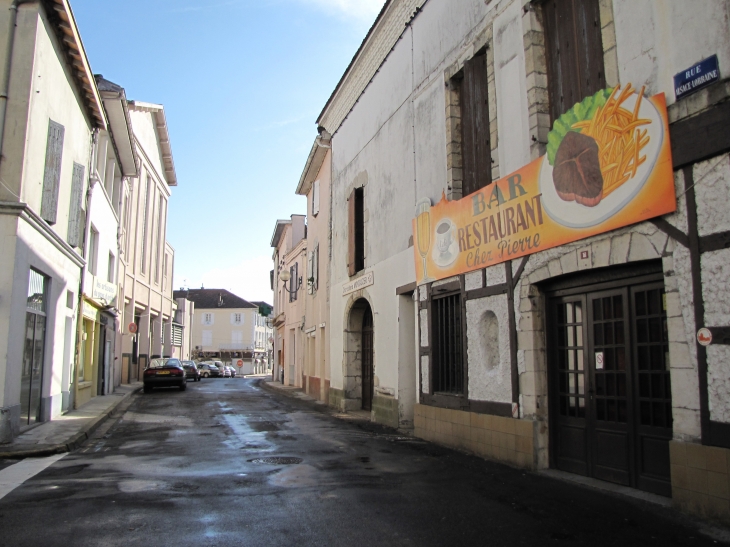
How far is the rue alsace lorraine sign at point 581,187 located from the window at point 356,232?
6725 mm

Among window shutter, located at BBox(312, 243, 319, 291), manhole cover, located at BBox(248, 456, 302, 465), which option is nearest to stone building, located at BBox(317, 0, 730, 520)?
manhole cover, located at BBox(248, 456, 302, 465)

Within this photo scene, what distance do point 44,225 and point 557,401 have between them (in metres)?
9.22

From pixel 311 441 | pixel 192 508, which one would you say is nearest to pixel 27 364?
pixel 311 441

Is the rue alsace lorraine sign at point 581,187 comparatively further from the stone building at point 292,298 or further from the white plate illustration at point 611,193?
the stone building at point 292,298

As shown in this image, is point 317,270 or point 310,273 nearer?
point 317,270

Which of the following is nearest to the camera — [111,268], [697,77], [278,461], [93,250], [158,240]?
[697,77]

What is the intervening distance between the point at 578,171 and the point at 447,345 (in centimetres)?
448

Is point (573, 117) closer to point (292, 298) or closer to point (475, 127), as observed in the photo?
point (475, 127)

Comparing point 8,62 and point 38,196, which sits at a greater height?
point 8,62

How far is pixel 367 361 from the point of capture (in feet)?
56.2

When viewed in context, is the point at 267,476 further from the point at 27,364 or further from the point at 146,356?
the point at 146,356

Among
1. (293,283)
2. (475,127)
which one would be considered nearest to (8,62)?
(475,127)

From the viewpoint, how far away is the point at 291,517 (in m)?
5.43

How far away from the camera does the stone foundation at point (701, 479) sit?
521 centimetres
